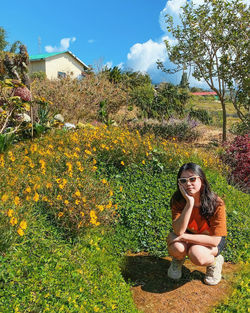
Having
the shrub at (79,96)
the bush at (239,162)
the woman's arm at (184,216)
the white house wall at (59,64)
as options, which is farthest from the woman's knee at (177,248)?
the white house wall at (59,64)

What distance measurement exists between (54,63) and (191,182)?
29.5m

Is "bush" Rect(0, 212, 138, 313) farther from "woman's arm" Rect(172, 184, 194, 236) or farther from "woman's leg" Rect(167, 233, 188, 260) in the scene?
"woman's arm" Rect(172, 184, 194, 236)

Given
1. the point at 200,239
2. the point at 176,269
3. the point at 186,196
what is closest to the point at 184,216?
the point at 186,196

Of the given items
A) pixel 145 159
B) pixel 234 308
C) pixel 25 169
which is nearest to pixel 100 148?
pixel 145 159

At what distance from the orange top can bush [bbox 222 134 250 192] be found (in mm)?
3514

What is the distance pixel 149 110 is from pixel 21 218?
43.4 feet

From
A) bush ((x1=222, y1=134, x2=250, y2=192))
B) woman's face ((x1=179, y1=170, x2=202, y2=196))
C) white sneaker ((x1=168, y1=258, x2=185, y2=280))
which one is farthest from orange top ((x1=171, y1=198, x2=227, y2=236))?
bush ((x1=222, y1=134, x2=250, y2=192))

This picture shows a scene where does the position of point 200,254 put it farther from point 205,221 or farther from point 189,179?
point 189,179

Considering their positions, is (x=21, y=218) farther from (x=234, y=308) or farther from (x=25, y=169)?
(x=234, y=308)

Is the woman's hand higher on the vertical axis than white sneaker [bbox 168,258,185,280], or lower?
higher

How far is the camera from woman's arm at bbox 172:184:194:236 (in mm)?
2764

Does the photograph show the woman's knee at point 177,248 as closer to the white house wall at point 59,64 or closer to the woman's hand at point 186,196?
the woman's hand at point 186,196

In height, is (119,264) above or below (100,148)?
below

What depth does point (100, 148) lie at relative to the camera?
4887 millimetres
